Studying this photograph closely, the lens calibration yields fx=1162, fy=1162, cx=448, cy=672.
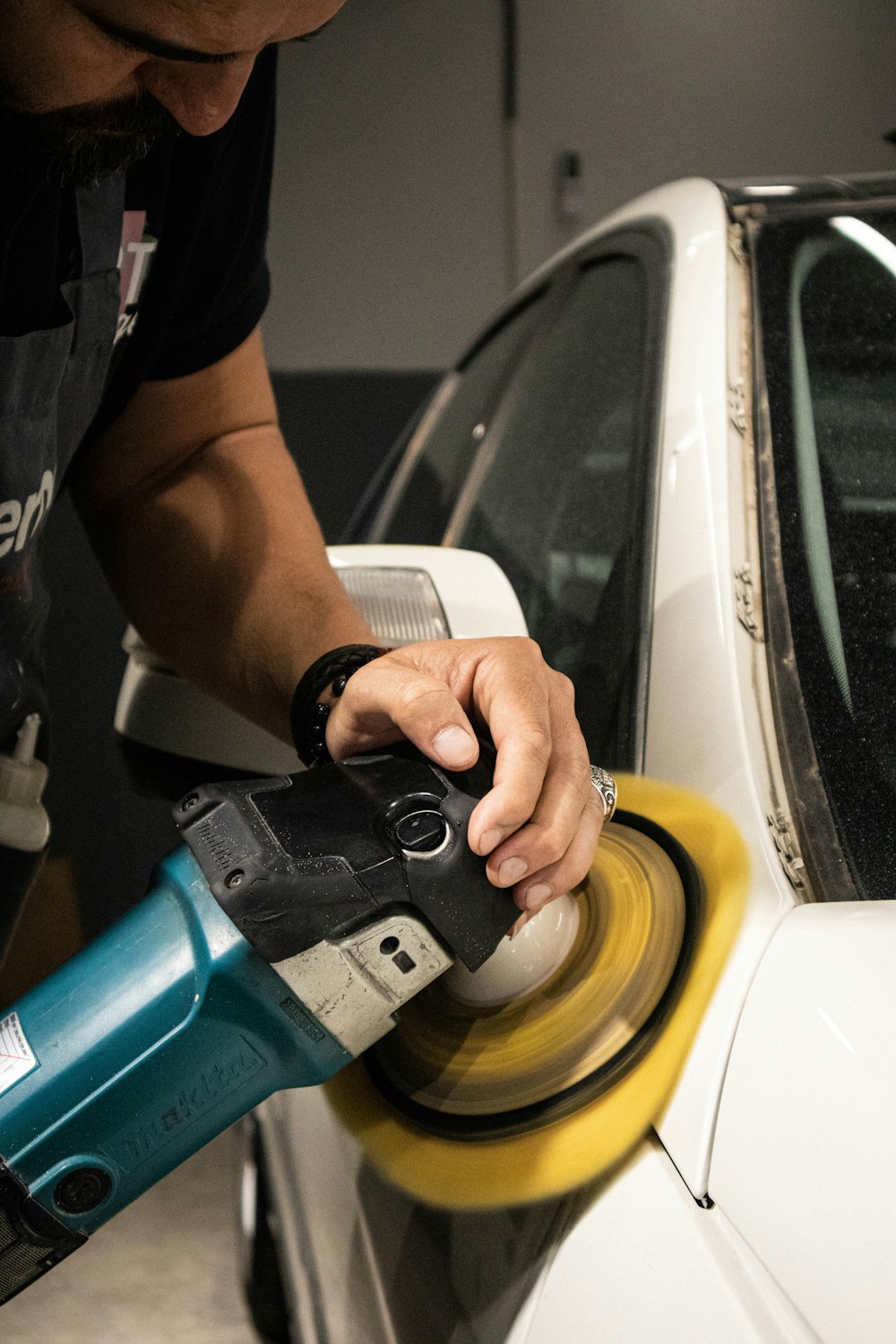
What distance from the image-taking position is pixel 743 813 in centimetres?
93

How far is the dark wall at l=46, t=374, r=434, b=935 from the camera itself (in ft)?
8.36

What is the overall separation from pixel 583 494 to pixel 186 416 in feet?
1.80

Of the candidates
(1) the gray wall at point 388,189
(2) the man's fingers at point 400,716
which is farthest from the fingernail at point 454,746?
(1) the gray wall at point 388,189

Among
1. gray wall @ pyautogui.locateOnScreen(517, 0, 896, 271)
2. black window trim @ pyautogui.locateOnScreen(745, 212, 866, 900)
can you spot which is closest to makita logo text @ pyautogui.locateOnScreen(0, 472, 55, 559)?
black window trim @ pyautogui.locateOnScreen(745, 212, 866, 900)

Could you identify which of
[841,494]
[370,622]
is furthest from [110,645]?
[841,494]

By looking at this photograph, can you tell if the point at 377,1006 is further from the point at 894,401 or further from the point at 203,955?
the point at 894,401

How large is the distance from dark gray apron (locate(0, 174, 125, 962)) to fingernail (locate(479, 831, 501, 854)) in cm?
52

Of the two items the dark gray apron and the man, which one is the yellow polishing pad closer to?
the man

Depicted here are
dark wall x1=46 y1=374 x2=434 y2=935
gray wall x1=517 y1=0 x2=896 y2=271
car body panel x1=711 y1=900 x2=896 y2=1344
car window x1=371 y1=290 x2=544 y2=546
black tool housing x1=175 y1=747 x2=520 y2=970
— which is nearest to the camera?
car body panel x1=711 y1=900 x2=896 y2=1344

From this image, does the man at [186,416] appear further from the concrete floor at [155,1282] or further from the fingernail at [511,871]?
the concrete floor at [155,1282]

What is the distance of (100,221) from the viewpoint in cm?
98

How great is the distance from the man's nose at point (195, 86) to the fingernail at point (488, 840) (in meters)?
0.54

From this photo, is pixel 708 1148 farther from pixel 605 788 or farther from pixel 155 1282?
pixel 155 1282

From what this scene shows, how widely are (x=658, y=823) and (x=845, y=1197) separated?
0.40 m
